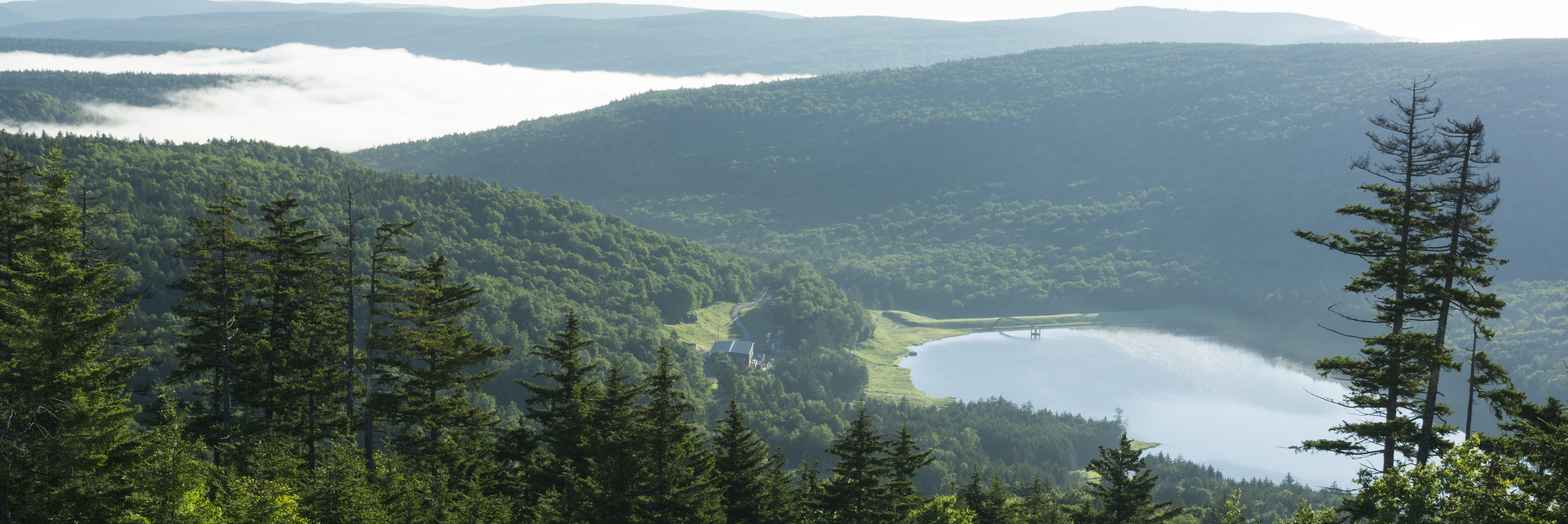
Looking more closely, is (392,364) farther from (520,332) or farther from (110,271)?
(520,332)

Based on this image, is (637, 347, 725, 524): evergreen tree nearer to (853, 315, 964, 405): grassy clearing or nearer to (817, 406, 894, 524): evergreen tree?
(817, 406, 894, 524): evergreen tree

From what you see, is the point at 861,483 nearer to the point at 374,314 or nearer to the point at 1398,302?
the point at 1398,302

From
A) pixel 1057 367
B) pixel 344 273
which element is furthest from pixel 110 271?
pixel 1057 367

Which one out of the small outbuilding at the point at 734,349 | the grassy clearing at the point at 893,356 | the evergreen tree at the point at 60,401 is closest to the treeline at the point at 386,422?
the evergreen tree at the point at 60,401

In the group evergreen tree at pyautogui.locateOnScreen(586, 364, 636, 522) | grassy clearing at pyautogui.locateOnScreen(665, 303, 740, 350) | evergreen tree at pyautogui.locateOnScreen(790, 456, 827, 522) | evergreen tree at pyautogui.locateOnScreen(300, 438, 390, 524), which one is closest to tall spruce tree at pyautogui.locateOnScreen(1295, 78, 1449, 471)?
evergreen tree at pyautogui.locateOnScreen(790, 456, 827, 522)

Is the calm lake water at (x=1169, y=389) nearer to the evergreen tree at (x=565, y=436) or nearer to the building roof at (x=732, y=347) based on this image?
the building roof at (x=732, y=347)

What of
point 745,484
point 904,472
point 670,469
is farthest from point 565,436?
point 904,472
